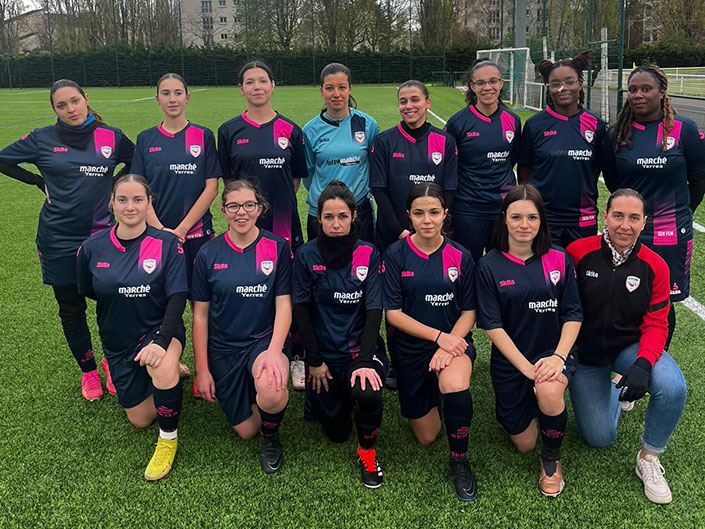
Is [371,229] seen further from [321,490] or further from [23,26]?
[23,26]

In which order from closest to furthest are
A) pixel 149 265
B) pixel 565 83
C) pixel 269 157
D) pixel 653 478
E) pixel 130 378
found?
1. pixel 653 478
2. pixel 149 265
3. pixel 130 378
4. pixel 565 83
5. pixel 269 157

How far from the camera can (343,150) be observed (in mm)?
4160

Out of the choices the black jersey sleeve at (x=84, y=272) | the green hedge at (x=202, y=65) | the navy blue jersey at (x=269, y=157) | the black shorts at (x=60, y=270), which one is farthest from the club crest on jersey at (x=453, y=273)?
the green hedge at (x=202, y=65)

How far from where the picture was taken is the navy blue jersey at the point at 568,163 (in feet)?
12.7

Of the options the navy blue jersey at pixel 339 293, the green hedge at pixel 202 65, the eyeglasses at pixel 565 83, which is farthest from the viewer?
the green hedge at pixel 202 65

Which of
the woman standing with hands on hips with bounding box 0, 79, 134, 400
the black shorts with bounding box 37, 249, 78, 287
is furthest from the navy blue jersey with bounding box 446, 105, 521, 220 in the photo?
the black shorts with bounding box 37, 249, 78, 287

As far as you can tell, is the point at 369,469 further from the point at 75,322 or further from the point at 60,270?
the point at 60,270

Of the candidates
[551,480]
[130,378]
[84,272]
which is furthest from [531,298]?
[84,272]

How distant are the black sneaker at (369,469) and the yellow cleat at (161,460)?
1020mm

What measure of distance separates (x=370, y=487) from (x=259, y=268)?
1.31 m

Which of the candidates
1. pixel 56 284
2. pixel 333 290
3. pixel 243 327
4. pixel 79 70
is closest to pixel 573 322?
pixel 333 290

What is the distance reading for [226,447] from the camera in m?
3.49

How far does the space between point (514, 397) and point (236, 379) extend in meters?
1.53

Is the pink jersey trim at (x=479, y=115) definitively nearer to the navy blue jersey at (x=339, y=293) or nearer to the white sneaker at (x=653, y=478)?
the navy blue jersey at (x=339, y=293)
